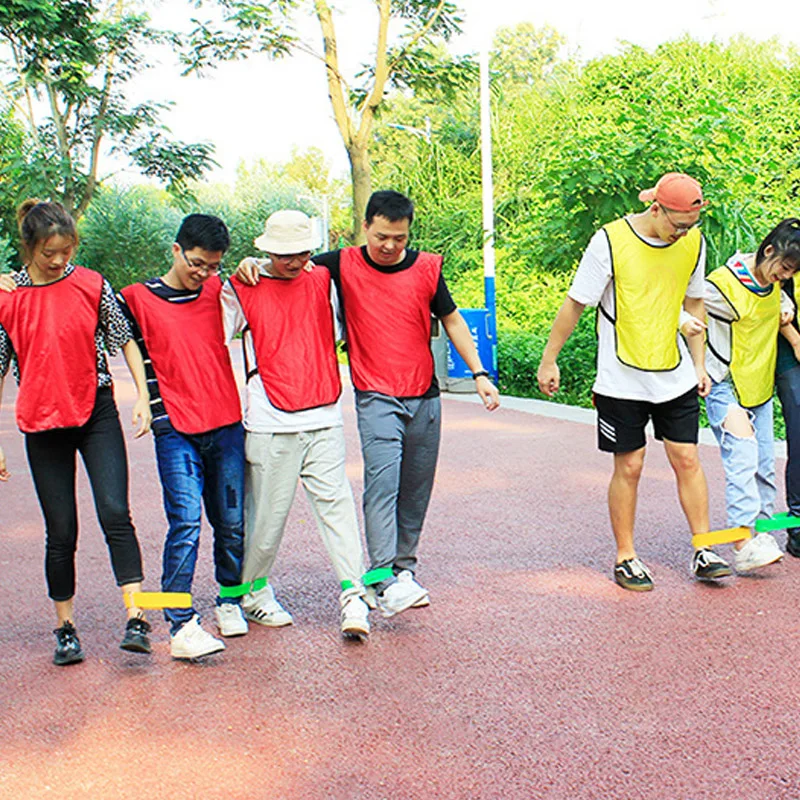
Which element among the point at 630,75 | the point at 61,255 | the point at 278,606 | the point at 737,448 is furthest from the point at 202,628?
the point at 630,75

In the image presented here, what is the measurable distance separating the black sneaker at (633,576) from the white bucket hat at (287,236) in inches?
82.8

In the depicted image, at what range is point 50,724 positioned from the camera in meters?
3.84

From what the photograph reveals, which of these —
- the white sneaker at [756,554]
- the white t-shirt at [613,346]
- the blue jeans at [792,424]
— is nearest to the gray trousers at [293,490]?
the white t-shirt at [613,346]

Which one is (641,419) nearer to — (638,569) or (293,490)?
(638,569)

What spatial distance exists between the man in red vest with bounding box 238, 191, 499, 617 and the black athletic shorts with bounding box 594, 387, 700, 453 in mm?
669

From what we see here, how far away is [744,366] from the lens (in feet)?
17.9

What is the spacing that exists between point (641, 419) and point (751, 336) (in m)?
0.74

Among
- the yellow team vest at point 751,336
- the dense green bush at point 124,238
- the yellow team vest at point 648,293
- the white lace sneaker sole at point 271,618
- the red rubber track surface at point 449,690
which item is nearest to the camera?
the red rubber track surface at point 449,690

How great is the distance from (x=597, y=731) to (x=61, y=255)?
8.43 feet

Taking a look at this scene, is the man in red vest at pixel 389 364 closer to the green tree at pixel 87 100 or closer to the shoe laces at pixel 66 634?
the shoe laces at pixel 66 634

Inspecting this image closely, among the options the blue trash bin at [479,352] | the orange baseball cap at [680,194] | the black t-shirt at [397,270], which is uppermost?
the orange baseball cap at [680,194]

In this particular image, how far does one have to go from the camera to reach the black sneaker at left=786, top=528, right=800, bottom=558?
18.7ft

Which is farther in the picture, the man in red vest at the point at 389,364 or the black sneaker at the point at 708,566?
the black sneaker at the point at 708,566

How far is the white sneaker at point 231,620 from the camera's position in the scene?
15.4ft
